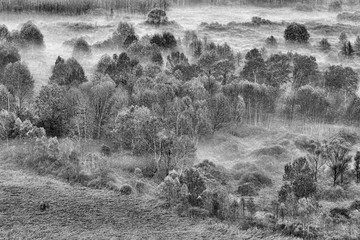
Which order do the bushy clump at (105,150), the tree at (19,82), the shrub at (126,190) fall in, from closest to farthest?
the shrub at (126,190), the bushy clump at (105,150), the tree at (19,82)

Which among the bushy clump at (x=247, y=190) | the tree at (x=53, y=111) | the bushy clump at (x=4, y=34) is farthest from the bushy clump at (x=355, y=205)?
the bushy clump at (x=4, y=34)

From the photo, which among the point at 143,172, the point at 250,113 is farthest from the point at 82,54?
the point at 143,172

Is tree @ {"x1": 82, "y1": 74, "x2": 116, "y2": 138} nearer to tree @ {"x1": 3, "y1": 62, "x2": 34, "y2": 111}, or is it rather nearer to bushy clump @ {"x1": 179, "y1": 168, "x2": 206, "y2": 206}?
tree @ {"x1": 3, "y1": 62, "x2": 34, "y2": 111}

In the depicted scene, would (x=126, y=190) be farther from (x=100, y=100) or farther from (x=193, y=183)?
(x=100, y=100)

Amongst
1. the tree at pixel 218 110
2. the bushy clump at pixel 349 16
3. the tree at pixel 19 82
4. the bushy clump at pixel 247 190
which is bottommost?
the bushy clump at pixel 247 190

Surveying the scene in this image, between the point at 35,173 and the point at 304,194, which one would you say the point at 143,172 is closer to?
the point at 35,173

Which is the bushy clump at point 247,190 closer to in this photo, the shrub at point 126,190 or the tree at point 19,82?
the shrub at point 126,190
